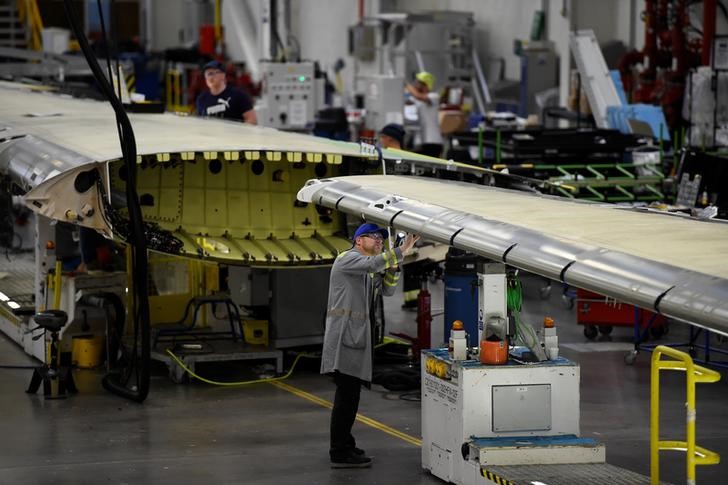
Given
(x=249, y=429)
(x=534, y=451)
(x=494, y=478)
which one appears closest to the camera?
(x=494, y=478)

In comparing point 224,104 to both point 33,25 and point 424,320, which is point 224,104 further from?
point 33,25

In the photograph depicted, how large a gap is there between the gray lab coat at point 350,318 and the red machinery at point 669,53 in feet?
46.2

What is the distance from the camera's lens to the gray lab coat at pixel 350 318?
9469 millimetres

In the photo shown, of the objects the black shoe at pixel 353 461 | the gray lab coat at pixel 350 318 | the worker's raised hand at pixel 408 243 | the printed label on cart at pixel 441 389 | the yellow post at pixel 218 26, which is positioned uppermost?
the yellow post at pixel 218 26

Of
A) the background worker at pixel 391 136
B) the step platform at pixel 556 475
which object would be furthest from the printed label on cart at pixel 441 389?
the background worker at pixel 391 136

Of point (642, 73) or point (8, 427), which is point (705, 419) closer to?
point (8, 427)

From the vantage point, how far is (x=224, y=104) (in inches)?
656

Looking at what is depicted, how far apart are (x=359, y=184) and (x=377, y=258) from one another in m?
0.80

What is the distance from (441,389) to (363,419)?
2.16 meters

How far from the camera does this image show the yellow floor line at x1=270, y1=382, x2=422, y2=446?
34.2ft

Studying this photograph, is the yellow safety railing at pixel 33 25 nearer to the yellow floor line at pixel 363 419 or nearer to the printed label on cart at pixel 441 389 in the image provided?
the yellow floor line at pixel 363 419

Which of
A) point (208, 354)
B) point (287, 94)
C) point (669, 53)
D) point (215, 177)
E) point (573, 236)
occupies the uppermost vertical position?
point (669, 53)

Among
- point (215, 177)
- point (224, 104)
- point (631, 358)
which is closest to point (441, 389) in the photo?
point (631, 358)

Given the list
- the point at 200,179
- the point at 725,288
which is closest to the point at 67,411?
the point at 200,179
